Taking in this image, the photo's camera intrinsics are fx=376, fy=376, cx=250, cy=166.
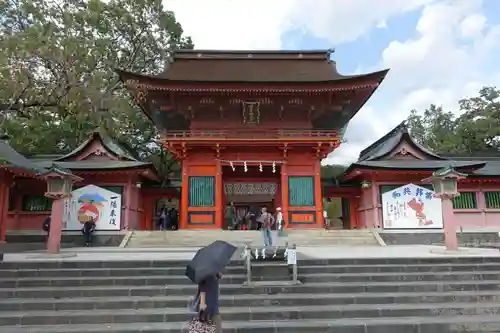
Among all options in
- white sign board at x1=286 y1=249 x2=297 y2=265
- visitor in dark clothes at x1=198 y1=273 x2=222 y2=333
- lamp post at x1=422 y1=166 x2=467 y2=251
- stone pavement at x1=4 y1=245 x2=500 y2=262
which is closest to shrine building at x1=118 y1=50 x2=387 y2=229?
stone pavement at x1=4 y1=245 x2=500 y2=262

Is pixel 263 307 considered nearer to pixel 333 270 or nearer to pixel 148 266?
pixel 333 270

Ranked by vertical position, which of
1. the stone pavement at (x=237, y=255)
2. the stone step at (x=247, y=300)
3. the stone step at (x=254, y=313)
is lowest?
the stone step at (x=254, y=313)

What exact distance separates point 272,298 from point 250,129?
1338 cm

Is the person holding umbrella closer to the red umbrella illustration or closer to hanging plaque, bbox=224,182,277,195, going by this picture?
the red umbrella illustration

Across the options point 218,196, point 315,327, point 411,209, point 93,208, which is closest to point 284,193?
point 218,196

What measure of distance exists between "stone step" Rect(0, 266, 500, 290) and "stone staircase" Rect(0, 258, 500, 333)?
23 mm

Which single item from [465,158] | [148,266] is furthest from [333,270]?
[465,158]

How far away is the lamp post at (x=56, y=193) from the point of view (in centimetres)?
1152

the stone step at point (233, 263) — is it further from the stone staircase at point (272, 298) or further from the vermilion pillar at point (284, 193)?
the vermilion pillar at point (284, 193)

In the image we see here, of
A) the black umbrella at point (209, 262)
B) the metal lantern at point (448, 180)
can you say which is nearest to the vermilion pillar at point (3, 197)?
the black umbrella at point (209, 262)

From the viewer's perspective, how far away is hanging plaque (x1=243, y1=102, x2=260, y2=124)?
1969 cm

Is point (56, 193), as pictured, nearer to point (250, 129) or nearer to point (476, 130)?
point (250, 129)

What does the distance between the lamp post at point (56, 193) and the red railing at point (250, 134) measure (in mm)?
7576

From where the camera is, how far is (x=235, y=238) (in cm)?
1662
